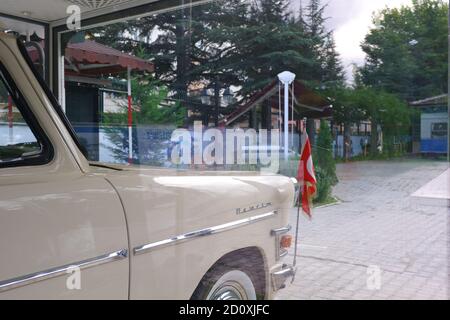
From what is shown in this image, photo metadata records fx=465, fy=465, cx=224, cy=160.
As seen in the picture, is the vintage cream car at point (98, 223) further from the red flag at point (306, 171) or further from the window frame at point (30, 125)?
the red flag at point (306, 171)

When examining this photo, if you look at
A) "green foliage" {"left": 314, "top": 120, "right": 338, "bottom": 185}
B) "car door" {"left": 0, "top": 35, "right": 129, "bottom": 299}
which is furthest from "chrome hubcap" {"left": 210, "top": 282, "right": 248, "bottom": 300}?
"green foliage" {"left": 314, "top": 120, "right": 338, "bottom": 185}

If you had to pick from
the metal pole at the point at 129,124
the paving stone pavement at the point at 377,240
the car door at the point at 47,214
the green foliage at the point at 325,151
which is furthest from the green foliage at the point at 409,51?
the car door at the point at 47,214

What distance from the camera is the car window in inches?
70.6

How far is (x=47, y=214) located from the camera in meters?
1.52

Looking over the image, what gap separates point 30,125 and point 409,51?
114 inches

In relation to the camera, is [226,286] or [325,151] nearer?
[226,286]

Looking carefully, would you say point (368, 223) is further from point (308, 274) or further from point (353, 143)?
point (353, 143)

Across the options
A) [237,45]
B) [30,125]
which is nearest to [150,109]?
[237,45]

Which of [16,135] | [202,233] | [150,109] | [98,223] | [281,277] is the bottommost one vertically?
[281,277]

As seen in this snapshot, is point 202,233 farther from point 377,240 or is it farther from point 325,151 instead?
point 377,240

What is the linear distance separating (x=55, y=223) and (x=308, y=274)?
3.46 m

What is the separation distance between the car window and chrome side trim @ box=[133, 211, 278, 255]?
1.75ft

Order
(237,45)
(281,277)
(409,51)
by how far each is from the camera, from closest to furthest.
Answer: (281,277) → (409,51) → (237,45)

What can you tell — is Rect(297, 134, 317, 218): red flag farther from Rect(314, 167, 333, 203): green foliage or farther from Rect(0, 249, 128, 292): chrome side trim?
Rect(0, 249, 128, 292): chrome side trim
